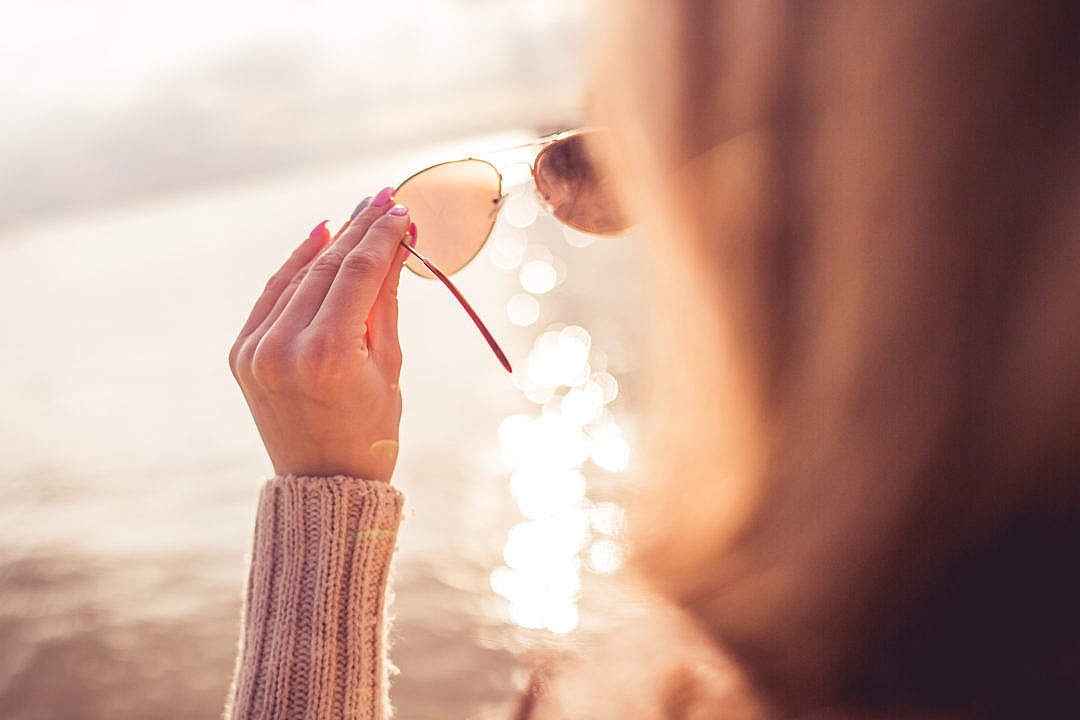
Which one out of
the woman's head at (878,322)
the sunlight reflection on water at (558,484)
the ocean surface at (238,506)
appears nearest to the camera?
the woman's head at (878,322)

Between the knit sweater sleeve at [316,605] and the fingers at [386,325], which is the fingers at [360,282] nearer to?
the fingers at [386,325]

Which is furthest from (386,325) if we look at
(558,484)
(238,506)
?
(238,506)

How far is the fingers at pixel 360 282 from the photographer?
1.36 metres

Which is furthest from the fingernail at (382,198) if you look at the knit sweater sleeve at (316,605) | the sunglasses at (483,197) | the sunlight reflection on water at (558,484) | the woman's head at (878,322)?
the sunlight reflection on water at (558,484)

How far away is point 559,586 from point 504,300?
15198 millimetres

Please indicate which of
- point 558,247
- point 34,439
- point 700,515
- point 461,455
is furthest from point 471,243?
point 558,247

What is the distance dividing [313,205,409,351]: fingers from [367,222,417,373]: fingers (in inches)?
0.4

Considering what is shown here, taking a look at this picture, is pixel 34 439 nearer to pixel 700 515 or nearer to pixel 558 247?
pixel 700 515

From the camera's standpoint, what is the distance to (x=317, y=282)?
143 centimetres

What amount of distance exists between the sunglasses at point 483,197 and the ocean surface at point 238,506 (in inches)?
4.6

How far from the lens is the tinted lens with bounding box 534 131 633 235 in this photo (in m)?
1.87

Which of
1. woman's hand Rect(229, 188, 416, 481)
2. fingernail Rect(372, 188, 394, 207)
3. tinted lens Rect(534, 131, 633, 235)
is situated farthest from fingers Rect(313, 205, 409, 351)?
tinted lens Rect(534, 131, 633, 235)

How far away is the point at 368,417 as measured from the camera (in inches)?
55.8

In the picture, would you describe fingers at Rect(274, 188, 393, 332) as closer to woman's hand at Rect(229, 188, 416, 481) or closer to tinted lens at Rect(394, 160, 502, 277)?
woman's hand at Rect(229, 188, 416, 481)
